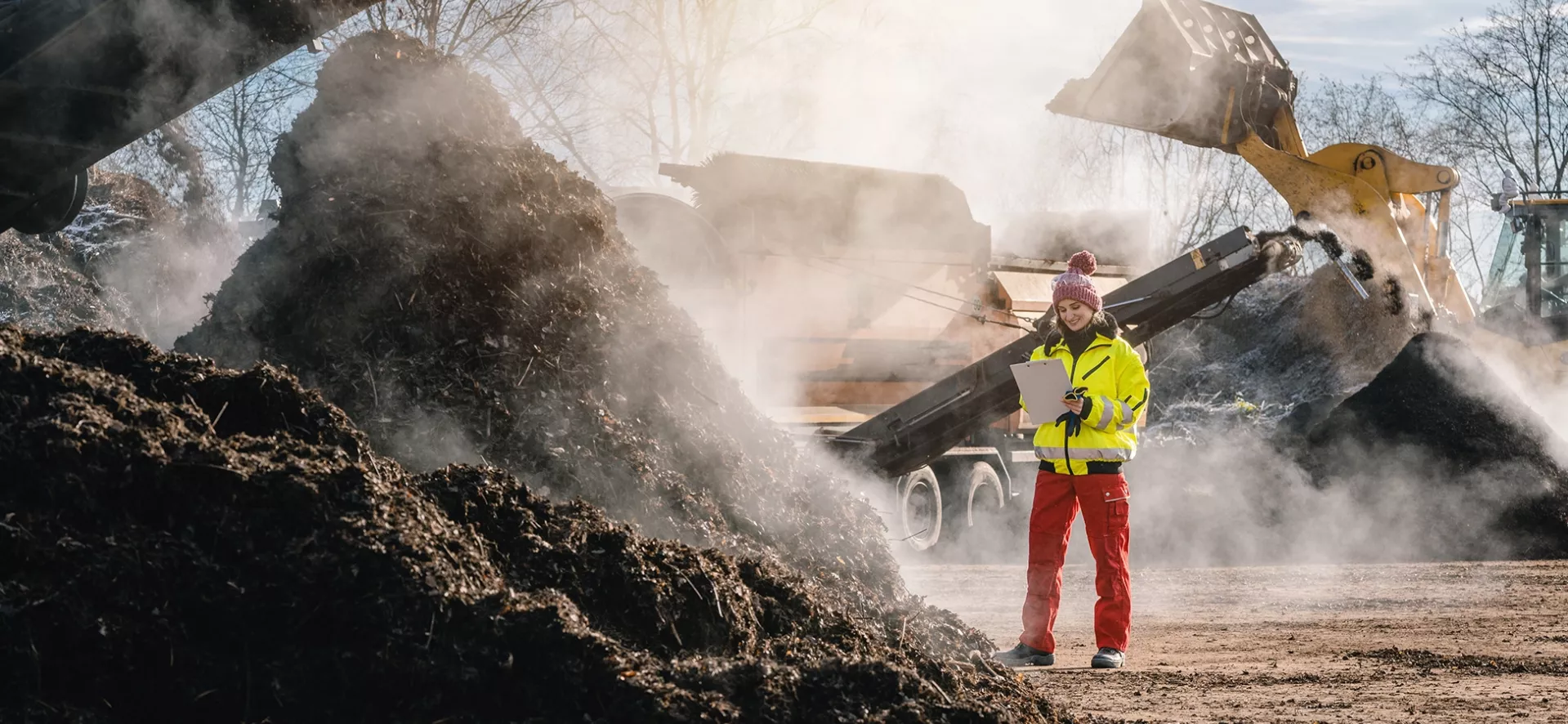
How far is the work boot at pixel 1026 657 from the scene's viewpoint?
5.38 metres

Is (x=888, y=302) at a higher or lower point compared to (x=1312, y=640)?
higher

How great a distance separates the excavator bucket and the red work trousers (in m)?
5.55

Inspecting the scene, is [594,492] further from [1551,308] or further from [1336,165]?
[1551,308]

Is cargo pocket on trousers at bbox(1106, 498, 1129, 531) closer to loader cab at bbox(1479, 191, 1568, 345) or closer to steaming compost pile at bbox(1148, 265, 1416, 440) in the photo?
loader cab at bbox(1479, 191, 1568, 345)

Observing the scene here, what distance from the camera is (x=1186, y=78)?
1019 cm

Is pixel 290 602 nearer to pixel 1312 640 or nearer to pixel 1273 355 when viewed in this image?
pixel 1312 640

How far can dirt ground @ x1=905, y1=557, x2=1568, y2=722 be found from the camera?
4305mm

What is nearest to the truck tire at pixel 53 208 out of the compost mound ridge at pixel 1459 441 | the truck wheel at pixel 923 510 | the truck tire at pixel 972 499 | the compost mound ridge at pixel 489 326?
the compost mound ridge at pixel 489 326

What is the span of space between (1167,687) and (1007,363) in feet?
14.1

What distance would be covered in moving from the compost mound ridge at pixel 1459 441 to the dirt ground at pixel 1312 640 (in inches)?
38.8

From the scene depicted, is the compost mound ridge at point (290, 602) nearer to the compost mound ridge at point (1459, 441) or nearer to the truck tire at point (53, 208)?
the truck tire at point (53, 208)

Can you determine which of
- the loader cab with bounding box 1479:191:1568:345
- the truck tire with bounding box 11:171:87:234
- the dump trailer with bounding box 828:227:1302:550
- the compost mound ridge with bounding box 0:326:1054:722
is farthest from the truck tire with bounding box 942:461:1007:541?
the compost mound ridge with bounding box 0:326:1054:722

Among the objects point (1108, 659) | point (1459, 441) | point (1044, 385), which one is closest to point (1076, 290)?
point (1044, 385)

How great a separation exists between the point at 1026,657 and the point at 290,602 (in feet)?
11.3
